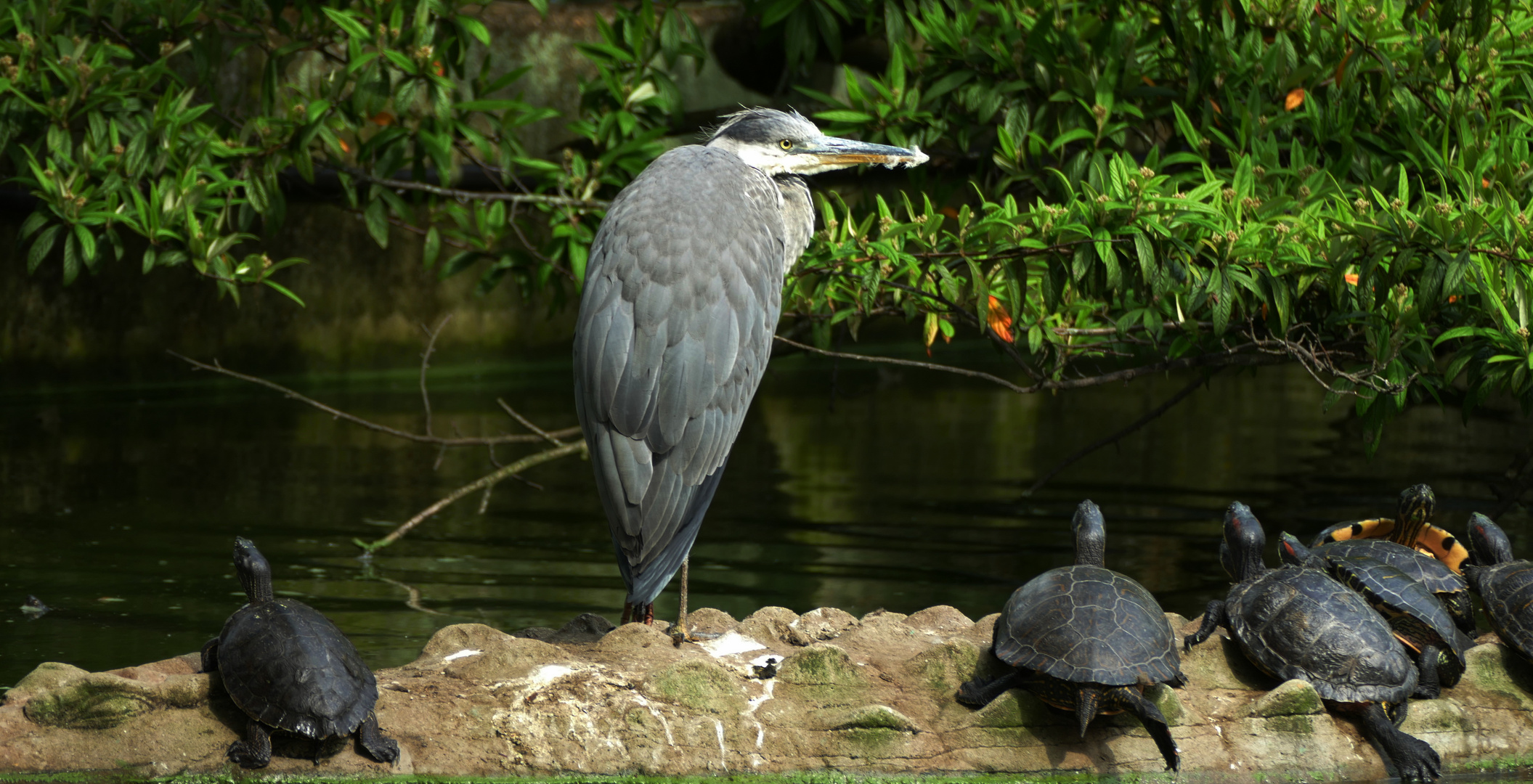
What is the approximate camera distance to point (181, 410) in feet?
34.6

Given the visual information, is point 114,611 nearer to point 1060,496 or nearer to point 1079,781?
point 1079,781

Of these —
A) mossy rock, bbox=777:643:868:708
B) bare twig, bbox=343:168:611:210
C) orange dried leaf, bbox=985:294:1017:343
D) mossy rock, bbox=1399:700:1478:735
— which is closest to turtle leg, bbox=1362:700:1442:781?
mossy rock, bbox=1399:700:1478:735

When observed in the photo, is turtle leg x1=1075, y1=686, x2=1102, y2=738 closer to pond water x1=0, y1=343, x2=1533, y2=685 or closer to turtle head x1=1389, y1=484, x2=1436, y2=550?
turtle head x1=1389, y1=484, x2=1436, y2=550

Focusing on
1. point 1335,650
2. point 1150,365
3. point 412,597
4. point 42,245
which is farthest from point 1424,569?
point 42,245

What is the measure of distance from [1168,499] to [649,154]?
377 cm

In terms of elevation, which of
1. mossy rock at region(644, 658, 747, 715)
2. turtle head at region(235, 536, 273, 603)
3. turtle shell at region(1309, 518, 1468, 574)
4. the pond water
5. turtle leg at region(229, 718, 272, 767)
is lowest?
the pond water

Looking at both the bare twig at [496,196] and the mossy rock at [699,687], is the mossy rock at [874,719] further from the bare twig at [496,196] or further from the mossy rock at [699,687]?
the bare twig at [496,196]

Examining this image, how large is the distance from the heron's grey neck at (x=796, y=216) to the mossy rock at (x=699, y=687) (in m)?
1.54

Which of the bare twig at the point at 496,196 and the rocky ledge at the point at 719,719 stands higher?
the bare twig at the point at 496,196

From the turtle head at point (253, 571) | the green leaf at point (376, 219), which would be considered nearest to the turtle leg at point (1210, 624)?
the turtle head at point (253, 571)

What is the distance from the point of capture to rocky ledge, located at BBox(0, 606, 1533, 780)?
365 centimetres

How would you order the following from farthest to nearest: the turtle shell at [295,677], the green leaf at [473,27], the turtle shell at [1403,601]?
the green leaf at [473,27], the turtle shell at [1403,601], the turtle shell at [295,677]

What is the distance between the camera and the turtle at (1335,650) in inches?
157

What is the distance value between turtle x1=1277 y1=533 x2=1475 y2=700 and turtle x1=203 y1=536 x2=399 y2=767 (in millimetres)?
2914
